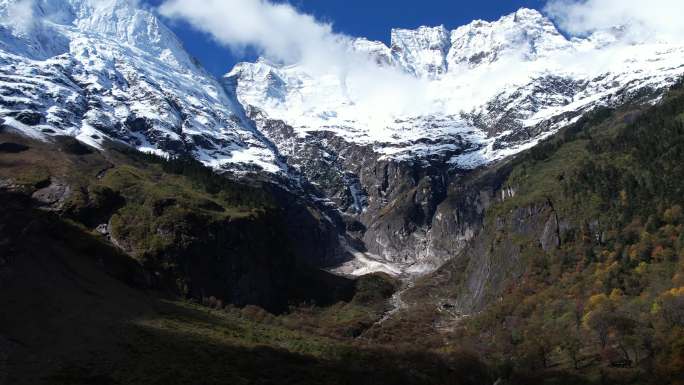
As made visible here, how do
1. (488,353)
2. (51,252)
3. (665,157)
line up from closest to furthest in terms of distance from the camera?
(51,252) < (488,353) < (665,157)

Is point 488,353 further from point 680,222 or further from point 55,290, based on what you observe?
point 55,290

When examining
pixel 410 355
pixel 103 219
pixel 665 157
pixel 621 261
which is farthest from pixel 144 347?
pixel 665 157

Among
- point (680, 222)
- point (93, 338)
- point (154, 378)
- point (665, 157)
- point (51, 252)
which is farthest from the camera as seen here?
point (665, 157)

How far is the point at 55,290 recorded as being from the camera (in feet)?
366

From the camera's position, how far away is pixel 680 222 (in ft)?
557

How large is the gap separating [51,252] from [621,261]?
14325 cm

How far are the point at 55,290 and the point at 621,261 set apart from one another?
5584 inches

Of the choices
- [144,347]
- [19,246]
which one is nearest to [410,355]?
[144,347]

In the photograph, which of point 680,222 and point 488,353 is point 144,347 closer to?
point 488,353

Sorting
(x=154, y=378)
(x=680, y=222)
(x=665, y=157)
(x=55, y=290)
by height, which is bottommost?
(x=154, y=378)

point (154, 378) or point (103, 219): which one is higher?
point (103, 219)

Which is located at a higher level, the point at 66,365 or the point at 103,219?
the point at 103,219

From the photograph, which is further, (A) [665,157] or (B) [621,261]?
(A) [665,157]

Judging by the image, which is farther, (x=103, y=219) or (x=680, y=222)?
(x=103, y=219)
